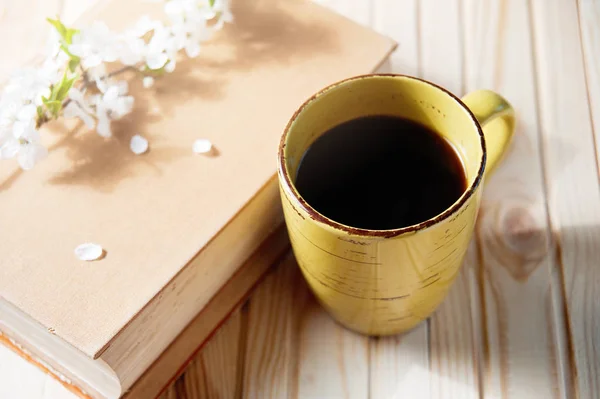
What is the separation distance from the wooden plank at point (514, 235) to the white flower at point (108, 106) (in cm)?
33

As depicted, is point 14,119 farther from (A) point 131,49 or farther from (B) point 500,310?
(B) point 500,310

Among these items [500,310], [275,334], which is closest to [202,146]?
[275,334]

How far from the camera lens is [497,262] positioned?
2.06 ft

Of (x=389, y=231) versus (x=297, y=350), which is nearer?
(x=389, y=231)

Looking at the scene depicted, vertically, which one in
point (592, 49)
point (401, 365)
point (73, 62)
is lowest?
point (401, 365)

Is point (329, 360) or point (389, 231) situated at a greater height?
point (389, 231)

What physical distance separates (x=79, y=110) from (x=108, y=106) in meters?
0.02

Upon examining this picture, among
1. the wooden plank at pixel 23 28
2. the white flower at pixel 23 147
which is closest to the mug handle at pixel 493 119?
the white flower at pixel 23 147

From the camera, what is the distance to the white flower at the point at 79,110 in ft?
1.86

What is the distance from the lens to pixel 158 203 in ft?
1.77

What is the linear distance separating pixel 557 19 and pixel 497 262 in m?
0.30

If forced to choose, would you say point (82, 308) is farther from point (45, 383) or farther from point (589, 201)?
point (589, 201)

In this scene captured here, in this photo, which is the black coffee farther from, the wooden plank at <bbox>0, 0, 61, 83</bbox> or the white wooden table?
the wooden plank at <bbox>0, 0, 61, 83</bbox>

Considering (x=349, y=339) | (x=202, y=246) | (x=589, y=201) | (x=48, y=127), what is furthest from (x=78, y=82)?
(x=589, y=201)
